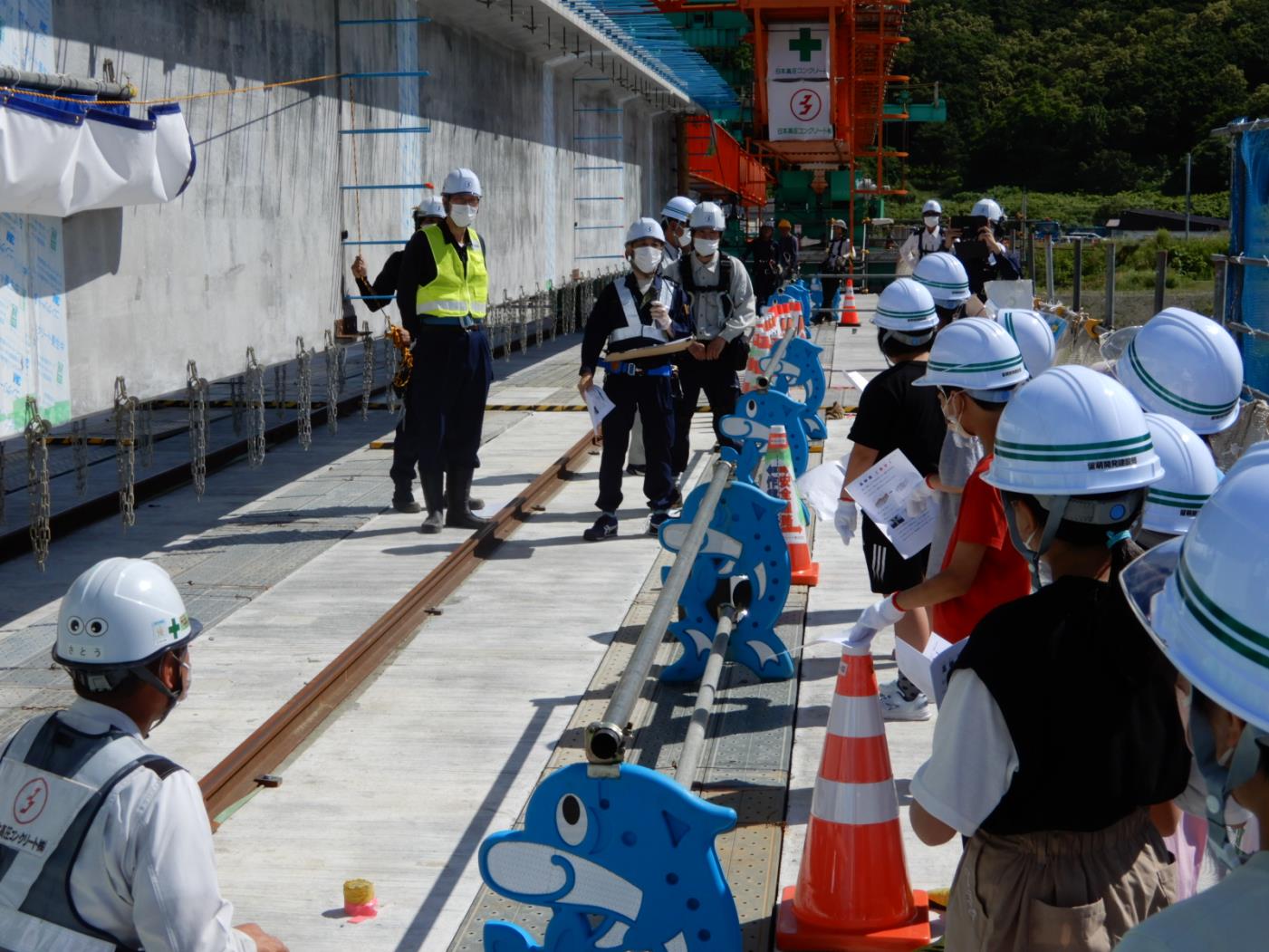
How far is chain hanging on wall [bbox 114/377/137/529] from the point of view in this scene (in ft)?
32.7

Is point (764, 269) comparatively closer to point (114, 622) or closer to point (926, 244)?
point (926, 244)

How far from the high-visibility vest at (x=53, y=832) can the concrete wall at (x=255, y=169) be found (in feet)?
25.6

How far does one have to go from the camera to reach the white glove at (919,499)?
542cm

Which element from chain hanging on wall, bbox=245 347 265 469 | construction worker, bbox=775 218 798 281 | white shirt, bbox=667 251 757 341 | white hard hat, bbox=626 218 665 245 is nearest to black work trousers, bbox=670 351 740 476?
white shirt, bbox=667 251 757 341

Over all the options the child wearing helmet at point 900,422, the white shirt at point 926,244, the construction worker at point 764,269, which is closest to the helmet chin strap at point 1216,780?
the child wearing helmet at point 900,422

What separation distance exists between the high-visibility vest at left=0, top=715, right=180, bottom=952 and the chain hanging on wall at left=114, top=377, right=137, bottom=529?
7.31 metres

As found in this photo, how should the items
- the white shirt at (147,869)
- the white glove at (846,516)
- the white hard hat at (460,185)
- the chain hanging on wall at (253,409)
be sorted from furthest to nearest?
the chain hanging on wall at (253,409) → the white hard hat at (460,185) → the white glove at (846,516) → the white shirt at (147,869)

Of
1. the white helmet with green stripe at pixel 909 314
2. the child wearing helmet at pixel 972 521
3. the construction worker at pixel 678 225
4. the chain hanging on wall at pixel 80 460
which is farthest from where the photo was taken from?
the construction worker at pixel 678 225

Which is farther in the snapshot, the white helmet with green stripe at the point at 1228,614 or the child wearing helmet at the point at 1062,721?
the child wearing helmet at the point at 1062,721

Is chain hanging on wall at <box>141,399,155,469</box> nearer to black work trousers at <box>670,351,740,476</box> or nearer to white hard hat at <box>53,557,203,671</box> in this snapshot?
black work trousers at <box>670,351,740,476</box>

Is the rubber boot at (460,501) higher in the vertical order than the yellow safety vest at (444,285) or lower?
lower

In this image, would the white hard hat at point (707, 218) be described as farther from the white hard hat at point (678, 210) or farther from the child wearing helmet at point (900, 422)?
the child wearing helmet at point (900, 422)

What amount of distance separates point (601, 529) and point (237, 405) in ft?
17.4

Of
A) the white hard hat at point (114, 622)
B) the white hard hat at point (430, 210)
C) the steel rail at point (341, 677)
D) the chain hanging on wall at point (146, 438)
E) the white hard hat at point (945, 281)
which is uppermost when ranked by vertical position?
the white hard hat at point (430, 210)
